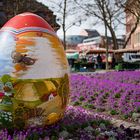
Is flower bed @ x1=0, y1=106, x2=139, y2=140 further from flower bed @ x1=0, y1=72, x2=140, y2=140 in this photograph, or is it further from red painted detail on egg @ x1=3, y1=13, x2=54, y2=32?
red painted detail on egg @ x1=3, y1=13, x2=54, y2=32

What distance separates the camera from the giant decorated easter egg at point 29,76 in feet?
22.4

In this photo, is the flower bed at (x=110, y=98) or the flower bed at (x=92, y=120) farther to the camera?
the flower bed at (x=110, y=98)

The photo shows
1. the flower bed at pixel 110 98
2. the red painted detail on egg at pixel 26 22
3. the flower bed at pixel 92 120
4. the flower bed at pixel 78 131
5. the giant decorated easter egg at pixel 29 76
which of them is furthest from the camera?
the flower bed at pixel 110 98

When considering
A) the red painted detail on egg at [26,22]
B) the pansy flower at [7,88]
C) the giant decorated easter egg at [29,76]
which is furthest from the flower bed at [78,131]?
the red painted detail on egg at [26,22]

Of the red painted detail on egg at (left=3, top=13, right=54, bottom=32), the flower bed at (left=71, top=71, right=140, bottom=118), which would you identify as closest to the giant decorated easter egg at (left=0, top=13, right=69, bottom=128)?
the red painted detail on egg at (left=3, top=13, right=54, bottom=32)

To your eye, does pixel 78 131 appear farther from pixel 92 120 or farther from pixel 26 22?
pixel 26 22

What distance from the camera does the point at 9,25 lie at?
730cm

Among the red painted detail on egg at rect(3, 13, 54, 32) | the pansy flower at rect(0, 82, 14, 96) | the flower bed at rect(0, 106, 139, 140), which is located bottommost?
the flower bed at rect(0, 106, 139, 140)

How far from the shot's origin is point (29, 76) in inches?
269

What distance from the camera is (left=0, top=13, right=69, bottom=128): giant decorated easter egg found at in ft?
22.4

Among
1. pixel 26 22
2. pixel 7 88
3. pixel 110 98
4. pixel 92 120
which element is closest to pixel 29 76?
pixel 7 88

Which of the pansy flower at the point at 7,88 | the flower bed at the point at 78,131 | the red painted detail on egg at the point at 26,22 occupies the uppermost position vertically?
the red painted detail on egg at the point at 26,22

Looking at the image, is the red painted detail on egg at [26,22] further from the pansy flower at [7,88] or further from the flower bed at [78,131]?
the flower bed at [78,131]

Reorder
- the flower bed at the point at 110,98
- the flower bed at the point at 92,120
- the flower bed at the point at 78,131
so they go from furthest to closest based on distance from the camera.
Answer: the flower bed at the point at 110,98 → the flower bed at the point at 92,120 → the flower bed at the point at 78,131
